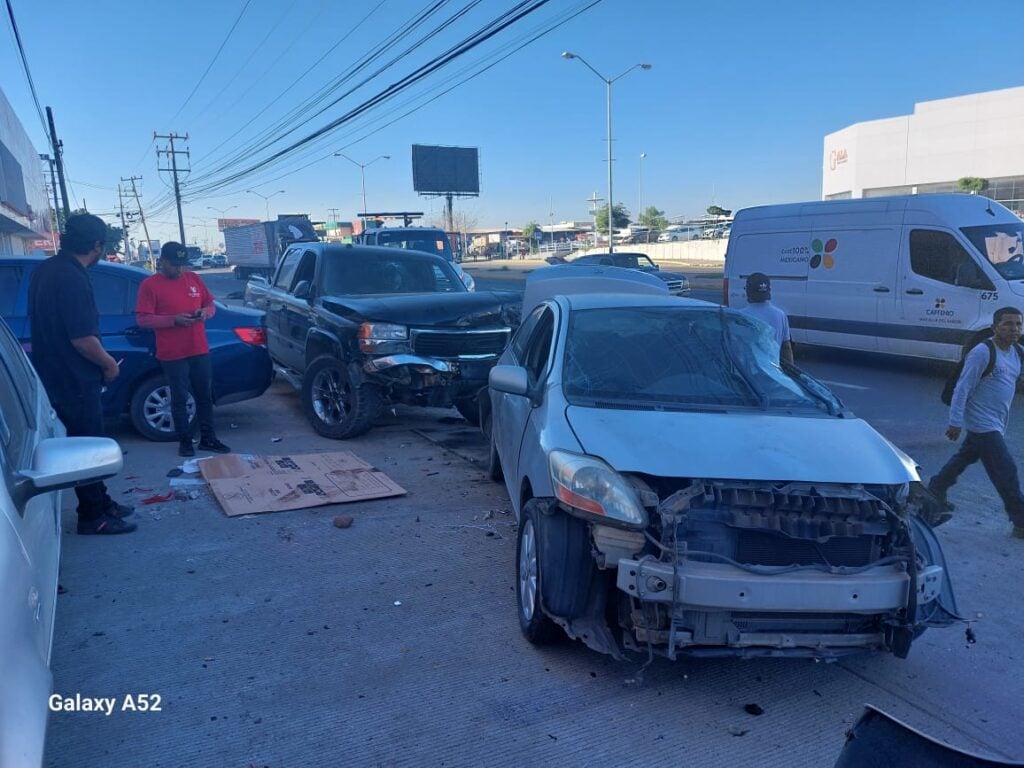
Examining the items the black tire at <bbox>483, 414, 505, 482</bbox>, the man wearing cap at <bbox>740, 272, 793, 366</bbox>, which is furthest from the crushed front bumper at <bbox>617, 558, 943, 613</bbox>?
the man wearing cap at <bbox>740, 272, 793, 366</bbox>

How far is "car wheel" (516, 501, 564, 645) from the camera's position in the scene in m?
3.51

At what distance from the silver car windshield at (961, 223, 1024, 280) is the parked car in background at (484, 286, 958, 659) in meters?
7.91

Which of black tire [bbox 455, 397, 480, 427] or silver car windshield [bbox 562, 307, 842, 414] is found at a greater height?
silver car windshield [bbox 562, 307, 842, 414]

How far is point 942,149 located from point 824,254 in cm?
3861

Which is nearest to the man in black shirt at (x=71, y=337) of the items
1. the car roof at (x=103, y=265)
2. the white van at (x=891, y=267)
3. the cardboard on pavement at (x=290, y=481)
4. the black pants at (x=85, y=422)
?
the black pants at (x=85, y=422)

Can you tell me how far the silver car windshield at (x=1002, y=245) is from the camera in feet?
32.9

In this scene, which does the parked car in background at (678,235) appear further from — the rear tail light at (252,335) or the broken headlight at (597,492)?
the broken headlight at (597,492)

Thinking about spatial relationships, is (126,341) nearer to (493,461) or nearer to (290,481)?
(290,481)

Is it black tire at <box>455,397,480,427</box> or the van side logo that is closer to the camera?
black tire at <box>455,397,480,427</box>

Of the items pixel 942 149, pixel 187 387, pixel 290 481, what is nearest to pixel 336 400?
pixel 187 387

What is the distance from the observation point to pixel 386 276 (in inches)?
342

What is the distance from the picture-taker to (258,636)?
3756 millimetres

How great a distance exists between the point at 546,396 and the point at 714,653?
154 cm

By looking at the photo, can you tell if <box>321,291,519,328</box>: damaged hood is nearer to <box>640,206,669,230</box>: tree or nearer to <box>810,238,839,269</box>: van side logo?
<box>810,238,839,269</box>: van side logo
